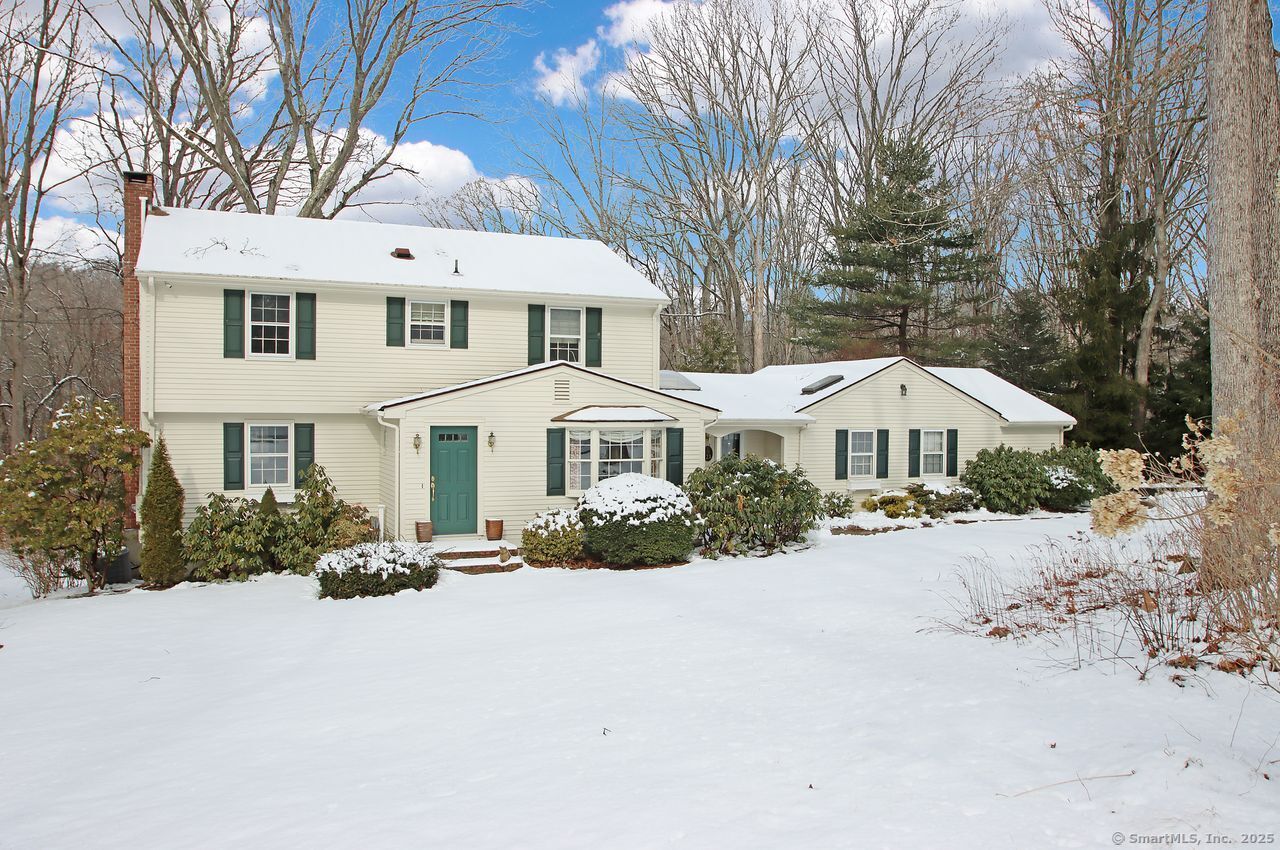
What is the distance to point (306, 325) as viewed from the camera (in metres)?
16.5

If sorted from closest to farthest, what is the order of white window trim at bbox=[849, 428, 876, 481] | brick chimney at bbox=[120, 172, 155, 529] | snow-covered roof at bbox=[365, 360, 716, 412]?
Answer: snow-covered roof at bbox=[365, 360, 716, 412], brick chimney at bbox=[120, 172, 155, 529], white window trim at bbox=[849, 428, 876, 481]

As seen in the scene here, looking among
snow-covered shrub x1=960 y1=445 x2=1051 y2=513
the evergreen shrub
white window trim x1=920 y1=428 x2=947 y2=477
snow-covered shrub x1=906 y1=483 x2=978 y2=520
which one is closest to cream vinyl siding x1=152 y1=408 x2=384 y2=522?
the evergreen shrub

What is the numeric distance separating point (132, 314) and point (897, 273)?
26.4 metres

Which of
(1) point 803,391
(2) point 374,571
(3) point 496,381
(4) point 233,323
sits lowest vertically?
(2) point 374,571

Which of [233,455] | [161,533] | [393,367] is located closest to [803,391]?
[393,367]

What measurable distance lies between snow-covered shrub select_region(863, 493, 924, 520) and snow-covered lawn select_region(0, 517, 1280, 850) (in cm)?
903

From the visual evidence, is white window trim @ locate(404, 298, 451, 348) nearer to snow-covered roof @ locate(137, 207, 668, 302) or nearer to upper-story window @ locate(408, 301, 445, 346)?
upper-story window @ locate(408, 301, 445, 346)

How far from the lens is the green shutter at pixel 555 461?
54.6 ft

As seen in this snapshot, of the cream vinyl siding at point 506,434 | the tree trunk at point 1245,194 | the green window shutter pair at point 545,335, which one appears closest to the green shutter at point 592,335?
the green window shutter pair at point 545,335

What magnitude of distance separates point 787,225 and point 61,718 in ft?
119

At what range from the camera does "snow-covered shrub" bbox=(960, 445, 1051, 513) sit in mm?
20781

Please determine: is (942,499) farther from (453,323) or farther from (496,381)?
(453,323)

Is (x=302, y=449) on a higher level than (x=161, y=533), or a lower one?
higher

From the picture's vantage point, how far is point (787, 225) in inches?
1542
